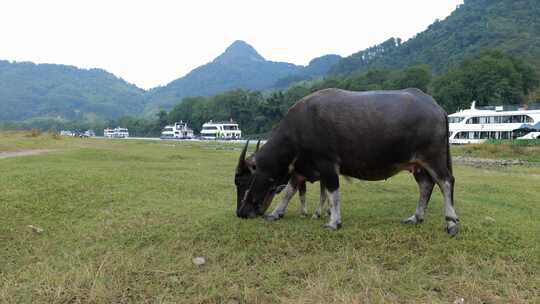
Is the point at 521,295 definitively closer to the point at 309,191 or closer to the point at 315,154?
the point at 315,154

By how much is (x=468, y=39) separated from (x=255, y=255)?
5164 inches

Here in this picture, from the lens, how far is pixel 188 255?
601 cm

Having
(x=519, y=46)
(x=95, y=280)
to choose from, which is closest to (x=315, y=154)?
(x=95, y=280)

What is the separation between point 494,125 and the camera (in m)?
50.1

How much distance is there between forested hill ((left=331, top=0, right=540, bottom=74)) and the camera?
344 feet

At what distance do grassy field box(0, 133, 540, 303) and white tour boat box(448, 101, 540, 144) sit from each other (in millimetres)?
45052

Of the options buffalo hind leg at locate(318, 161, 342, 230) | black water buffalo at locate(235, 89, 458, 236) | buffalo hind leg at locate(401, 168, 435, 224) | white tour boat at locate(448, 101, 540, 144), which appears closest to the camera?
black water buffalo at locate(235, 89, 458, 236)

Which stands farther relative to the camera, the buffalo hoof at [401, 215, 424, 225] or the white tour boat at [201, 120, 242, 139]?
the white tour boat at [201, 120, 242, 139]

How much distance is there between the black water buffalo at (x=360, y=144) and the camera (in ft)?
20.2

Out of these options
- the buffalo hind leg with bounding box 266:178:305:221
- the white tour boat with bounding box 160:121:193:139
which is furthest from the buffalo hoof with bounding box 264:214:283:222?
the white tour boat with bounding box 160:121:193:139

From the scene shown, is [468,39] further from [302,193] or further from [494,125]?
[302,193]

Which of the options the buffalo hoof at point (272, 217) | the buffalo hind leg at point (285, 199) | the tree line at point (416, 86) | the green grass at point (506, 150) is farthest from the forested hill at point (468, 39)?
the buffalo hoof at point (272, 217)

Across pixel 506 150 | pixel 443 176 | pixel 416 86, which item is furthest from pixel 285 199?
pixel 416 86

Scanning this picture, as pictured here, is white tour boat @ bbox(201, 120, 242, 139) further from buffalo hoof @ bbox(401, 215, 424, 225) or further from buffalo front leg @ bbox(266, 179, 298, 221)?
buffalo hoof @ bbox(401, 215, 424, 225)
